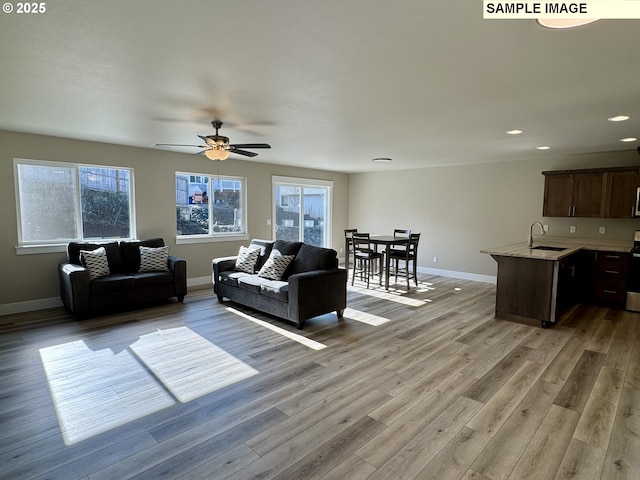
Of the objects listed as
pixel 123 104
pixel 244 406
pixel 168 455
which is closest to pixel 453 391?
pixel 244 406

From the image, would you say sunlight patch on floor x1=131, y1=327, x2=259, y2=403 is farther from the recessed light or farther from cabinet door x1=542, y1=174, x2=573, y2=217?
cabinet door x1=542, y1=174, x2=573, y2=217

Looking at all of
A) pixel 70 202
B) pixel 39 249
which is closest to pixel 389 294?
pixel 70 202

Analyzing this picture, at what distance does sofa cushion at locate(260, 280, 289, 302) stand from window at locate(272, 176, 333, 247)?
3400mm

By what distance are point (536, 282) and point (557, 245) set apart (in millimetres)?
1709

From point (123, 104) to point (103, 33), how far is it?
59.6 inches

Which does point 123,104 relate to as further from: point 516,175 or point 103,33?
point 516,175

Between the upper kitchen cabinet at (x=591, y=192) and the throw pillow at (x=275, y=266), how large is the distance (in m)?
4.62

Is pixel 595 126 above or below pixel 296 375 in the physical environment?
above

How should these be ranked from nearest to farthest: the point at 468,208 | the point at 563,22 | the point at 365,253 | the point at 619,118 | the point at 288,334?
the point at 563,22, the point at 619,118, the point at 288,334, the point at 365,253, the point at 468,208

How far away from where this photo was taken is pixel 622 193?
529 centimetres

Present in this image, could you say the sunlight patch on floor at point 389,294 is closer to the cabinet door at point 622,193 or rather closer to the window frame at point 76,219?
the cabinet door at point 622,193

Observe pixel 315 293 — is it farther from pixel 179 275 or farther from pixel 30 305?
pixel 30 305

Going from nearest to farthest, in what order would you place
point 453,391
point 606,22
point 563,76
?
point 606,22
point 563,76
point 453,391

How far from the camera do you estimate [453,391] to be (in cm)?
286
